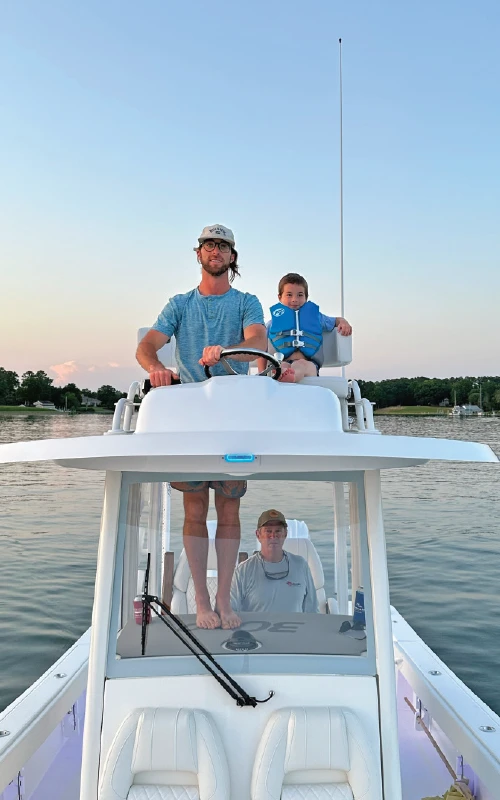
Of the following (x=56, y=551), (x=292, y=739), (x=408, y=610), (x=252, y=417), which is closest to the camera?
(x=252, y=417)

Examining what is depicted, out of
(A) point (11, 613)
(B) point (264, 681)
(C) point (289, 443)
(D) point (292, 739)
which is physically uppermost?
(C) point (289, 443)

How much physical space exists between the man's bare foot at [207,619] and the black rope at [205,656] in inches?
2.2

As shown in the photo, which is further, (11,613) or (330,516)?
(11,613)

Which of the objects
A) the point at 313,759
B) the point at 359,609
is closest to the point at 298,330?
the point at 359,609

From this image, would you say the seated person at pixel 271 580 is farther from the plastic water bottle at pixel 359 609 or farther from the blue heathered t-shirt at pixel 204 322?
the blue heathered t-shirt at pixel 204 322

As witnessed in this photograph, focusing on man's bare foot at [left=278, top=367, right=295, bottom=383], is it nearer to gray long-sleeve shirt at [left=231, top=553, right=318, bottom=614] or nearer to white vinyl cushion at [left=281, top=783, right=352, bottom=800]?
gray long-sleeve shirt at [left=231, top=553, right=318, bottom=614]

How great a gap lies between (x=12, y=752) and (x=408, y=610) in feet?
32.3

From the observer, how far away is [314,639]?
113 inches

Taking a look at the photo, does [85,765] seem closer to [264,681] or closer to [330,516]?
[264,681]

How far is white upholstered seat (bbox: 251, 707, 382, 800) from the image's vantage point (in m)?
2.69

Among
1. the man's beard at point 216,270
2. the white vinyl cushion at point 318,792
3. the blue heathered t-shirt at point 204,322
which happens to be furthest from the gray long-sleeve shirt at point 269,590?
the man's beard at point 216,270

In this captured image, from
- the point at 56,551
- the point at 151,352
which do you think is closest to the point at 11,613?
the point at 56,551

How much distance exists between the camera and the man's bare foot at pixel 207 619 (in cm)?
288

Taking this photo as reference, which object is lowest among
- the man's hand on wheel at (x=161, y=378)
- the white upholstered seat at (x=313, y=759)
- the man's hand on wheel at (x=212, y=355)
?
the white upholstered seat at (x=313, y=759)
